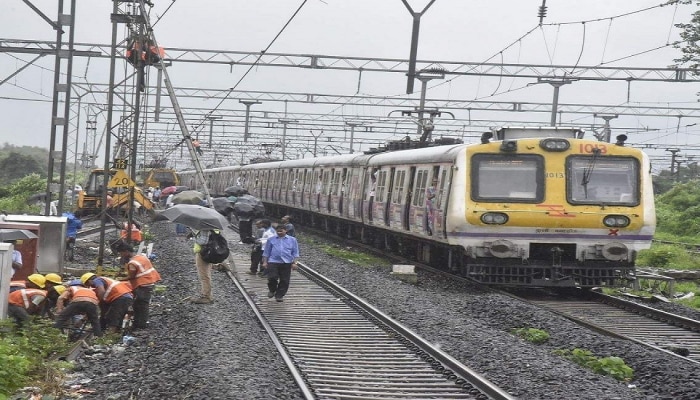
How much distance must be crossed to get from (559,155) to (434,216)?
8.25 feet

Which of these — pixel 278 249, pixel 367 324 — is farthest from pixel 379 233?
pixel 367 324

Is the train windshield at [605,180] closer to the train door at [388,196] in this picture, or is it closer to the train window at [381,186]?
the train door at [388,196]

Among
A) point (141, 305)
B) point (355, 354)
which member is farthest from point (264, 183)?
point (355, 354)

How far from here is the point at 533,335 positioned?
11.5 metres

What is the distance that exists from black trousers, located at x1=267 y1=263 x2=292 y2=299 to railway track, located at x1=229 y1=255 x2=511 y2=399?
0.59 ft

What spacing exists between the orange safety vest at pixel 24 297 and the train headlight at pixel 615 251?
28.4 ft

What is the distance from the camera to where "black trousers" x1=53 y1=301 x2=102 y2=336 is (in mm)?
10922

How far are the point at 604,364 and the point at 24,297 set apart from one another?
21.6 ft

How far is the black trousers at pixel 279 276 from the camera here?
14.1 meters

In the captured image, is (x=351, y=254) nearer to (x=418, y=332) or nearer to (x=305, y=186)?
(x=305, y=186)

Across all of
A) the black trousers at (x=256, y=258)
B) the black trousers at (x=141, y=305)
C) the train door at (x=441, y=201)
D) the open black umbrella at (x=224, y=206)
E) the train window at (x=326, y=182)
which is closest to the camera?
the black trousers at (x=141, y=305)

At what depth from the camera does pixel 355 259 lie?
929 inches

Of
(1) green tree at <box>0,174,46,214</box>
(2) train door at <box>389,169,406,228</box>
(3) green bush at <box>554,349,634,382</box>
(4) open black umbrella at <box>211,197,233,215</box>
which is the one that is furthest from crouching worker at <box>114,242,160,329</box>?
(1) green tree at <box>0,174,46,214</box>

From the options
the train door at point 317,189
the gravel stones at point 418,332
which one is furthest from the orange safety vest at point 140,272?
the train door at point 317,189
